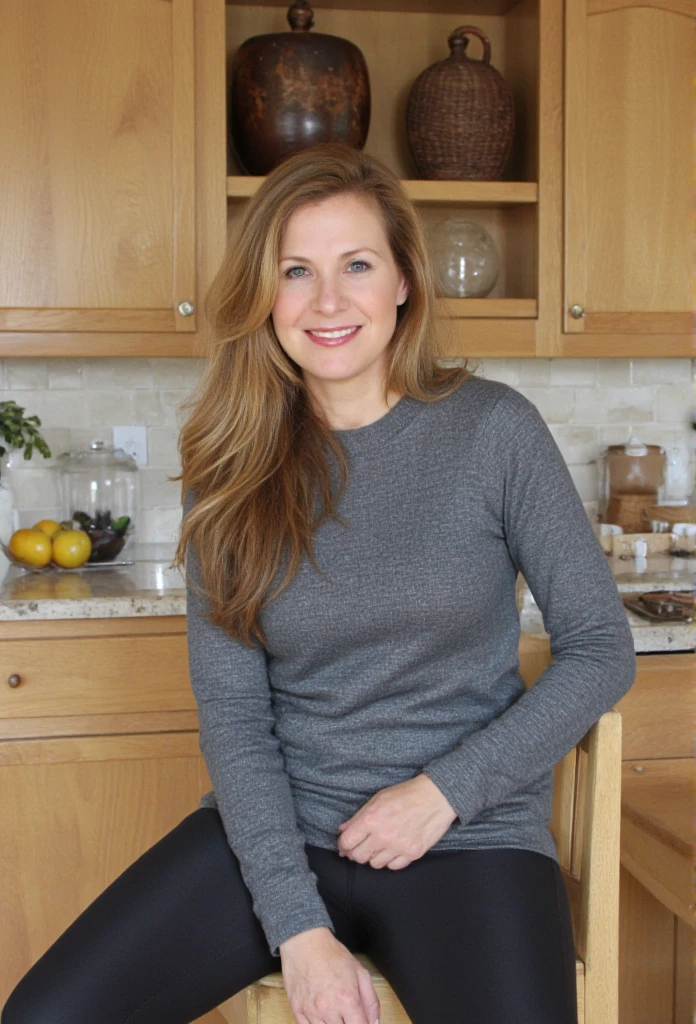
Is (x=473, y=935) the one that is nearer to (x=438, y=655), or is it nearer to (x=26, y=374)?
(x=438, y=655)

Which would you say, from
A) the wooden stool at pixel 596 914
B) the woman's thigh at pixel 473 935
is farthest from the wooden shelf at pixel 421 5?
the woman's thigh at pixel 473 935

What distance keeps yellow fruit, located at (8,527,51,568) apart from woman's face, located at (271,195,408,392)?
966 millimetres

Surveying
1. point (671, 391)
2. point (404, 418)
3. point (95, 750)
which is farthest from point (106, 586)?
point (671, 391)

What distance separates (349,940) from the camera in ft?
4.25

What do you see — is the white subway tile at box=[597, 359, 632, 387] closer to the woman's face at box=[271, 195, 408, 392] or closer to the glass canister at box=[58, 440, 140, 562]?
the glass canister at box=[58, 440, 140, 562]

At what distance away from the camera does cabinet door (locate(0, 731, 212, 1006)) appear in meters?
2.02

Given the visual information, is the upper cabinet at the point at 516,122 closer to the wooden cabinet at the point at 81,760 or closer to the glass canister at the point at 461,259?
the glass canister at the point at 461,259

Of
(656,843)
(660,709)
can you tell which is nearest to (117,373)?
(660,709)

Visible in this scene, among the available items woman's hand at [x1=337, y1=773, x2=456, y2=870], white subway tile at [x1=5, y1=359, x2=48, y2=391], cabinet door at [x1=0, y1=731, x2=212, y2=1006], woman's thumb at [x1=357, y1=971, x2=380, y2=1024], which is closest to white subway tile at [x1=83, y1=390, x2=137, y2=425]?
white subway tile at [x1=5, y1=359, x2=48, y2=391]

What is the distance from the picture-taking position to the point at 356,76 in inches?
88.0

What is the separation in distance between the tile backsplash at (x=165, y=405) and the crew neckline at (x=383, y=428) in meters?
1.12

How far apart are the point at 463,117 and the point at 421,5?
1.21ft

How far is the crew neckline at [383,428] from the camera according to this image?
4.73 ft

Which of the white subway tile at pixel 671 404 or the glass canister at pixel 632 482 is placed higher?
the white subway tile at pixel 671 404
